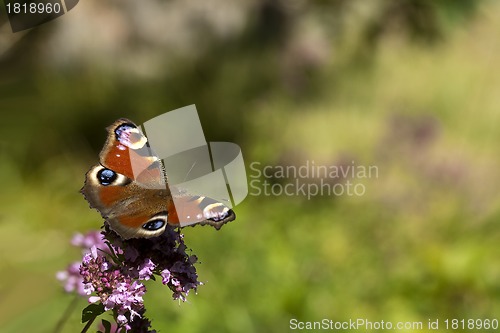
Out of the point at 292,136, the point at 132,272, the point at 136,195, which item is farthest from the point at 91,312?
the point at 292,136

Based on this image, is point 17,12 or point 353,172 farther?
point 353,172

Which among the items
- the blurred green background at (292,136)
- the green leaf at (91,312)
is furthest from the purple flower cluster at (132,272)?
the blurred green background at (292,136)

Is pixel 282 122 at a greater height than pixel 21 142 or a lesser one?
lesser

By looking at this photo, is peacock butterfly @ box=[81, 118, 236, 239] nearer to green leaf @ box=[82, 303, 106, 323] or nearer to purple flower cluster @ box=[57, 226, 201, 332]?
purple flower cluster @ box=[57, 226, 201, 332]

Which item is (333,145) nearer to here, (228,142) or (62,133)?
(228,142)

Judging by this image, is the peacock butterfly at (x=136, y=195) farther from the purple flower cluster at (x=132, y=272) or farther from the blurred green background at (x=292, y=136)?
the blurred green background at (x=292, y=136)

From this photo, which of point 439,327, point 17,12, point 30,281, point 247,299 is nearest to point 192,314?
point 247,299

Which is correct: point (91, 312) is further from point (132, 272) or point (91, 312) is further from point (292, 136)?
point (292, 136)
